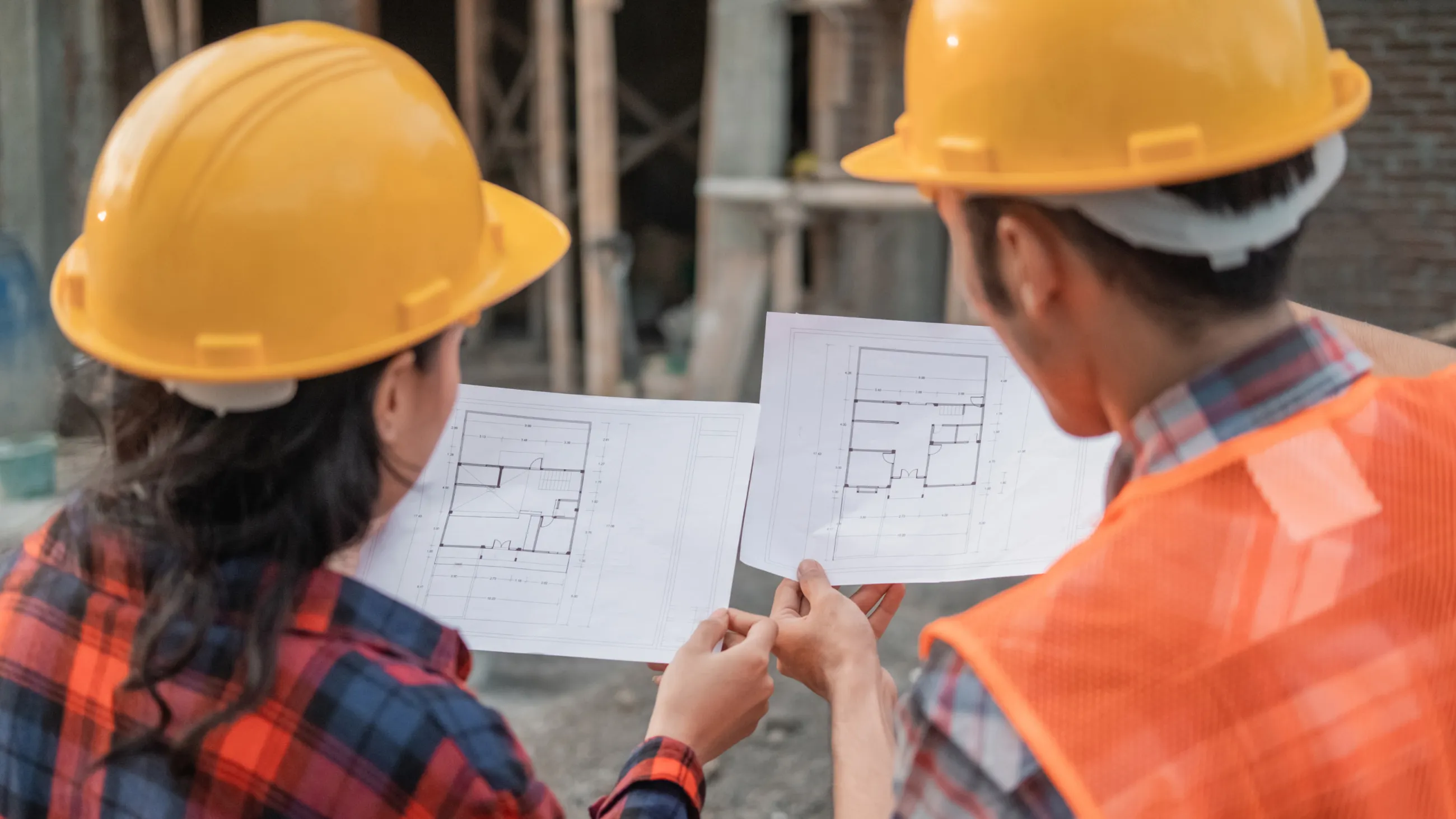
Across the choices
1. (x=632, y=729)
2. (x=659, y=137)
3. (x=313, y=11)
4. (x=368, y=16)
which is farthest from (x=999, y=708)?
(x=659, y=137)

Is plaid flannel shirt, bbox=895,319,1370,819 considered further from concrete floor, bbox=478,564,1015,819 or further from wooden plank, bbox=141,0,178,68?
wooden plank, bbox=141,0,178,68

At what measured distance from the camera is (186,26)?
6.21m

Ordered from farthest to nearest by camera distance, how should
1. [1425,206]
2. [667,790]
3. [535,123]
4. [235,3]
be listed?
[235,3] < [535,123] < [1425,206] < [667,790]

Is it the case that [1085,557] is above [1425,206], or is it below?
above

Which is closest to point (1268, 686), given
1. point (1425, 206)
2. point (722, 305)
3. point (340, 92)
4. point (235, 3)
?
point (340, 92)

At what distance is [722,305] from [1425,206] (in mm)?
3274

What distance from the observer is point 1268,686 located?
953 mm

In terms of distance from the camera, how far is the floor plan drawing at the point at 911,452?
5.53 ft

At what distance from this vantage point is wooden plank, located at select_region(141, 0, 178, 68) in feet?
20.0

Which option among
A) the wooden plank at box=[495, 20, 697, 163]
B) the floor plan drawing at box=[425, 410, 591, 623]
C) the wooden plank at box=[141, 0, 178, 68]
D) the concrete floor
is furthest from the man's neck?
the wooden plank at box=[495, 20, 697, 163]

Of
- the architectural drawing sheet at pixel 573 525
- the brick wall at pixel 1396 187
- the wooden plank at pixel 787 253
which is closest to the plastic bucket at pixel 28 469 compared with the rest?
the wooden plank at pixel 787 253

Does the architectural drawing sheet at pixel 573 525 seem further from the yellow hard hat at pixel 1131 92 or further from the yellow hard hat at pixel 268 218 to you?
the yellow hard hat at pixel 1131 92

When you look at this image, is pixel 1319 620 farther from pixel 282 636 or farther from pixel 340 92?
pixel 340 92

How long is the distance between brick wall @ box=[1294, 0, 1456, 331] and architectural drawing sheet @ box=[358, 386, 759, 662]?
4.90m
